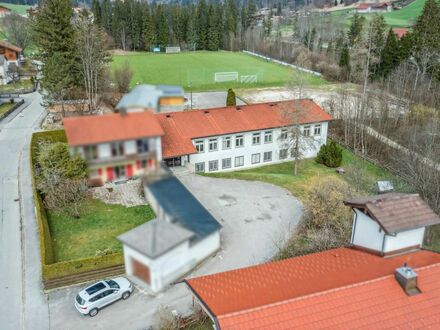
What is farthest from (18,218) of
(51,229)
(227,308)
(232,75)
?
(232,75)

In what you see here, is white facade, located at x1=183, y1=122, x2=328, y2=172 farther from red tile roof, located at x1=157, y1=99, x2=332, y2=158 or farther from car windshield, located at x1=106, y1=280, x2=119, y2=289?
car windshield, located at x1=106, y1=280, x2=119, y2=289

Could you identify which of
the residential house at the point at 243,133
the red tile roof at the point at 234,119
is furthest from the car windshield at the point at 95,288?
the residential house at the point at 243,133

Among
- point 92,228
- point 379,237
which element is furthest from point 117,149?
point 92,228

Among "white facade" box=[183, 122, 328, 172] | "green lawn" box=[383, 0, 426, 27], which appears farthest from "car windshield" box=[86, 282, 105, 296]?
"green lawn" box=[383, 0, 426, 27]

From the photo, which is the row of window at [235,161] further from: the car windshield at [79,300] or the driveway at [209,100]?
the car windshield at [79,300]

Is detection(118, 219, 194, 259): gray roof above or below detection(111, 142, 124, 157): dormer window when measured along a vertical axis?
below
